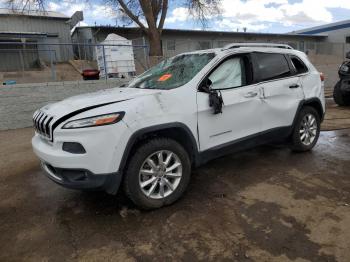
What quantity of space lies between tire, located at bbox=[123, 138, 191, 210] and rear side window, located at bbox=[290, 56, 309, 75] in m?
2.57

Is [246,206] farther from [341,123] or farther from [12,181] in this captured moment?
[341,123]

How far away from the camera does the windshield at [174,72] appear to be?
3883mm

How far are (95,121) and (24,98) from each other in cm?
652

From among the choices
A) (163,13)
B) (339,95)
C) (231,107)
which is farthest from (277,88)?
(163,13)

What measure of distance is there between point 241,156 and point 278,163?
62cm

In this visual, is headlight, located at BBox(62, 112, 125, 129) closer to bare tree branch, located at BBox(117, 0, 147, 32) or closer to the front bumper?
the front bumper

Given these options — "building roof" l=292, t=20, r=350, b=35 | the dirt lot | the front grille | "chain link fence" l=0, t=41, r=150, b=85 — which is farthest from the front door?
"building roof" l=292, t=20, r=350, b=35

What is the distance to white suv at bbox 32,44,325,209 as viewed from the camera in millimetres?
3064

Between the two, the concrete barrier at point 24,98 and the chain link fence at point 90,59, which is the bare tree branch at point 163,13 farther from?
the concrete barrier at point 24,98

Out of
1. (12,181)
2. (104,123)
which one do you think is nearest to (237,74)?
(104,123)

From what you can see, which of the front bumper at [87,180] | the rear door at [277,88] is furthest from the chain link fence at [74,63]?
the rear door at [277,88]

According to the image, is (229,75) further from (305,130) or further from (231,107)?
(305,130)

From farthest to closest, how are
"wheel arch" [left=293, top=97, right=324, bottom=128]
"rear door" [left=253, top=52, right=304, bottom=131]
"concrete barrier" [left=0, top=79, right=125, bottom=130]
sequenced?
"concrete barrier" [left=0, top=79, right=125, bottom=130] → "wheel arch" [left=293, top=97, right=324, bottom=128] → "rear door" [left=253, top=52, right=304, bottom=131]

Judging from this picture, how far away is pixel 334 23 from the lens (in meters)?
34.8
